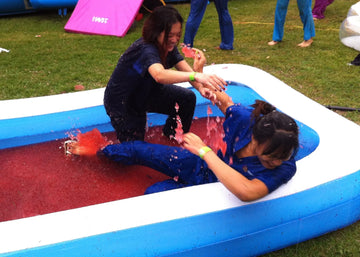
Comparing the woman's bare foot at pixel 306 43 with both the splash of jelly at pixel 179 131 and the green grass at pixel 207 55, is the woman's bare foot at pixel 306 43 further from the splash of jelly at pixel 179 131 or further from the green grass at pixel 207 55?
the splash of jelly at pixel 179 131

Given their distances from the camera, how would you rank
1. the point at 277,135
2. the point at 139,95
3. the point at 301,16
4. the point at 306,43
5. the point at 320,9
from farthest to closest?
the point at 320,9
the point at 306,43
the point at 301,16
the point at 139,95
the point at 277,135

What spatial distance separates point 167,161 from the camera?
2.27 metres

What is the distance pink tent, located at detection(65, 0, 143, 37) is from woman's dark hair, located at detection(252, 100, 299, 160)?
14.8 ft

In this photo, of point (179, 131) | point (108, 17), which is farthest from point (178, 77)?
point (108, 17)

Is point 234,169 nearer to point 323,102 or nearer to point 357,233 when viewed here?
point 357,233

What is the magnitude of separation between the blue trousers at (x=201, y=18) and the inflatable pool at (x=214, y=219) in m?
2.75

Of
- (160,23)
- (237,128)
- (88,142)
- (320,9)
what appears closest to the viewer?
(237,128)

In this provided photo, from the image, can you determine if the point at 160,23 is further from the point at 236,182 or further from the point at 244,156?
the point at 236,182

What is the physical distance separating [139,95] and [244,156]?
92 centimetres

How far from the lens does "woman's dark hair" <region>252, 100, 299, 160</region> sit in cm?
155

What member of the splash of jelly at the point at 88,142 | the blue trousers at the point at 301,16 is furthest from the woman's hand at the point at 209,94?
the blue trousers at the point at 301,16

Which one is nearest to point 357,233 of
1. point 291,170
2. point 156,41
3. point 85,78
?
point 291,170

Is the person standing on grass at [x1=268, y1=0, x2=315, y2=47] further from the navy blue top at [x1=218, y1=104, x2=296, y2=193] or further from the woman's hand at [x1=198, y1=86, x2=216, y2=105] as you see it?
the navy blue top at [x1=218, y1=104, x2=296, y2=193]

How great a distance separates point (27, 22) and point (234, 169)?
20.5 feet
